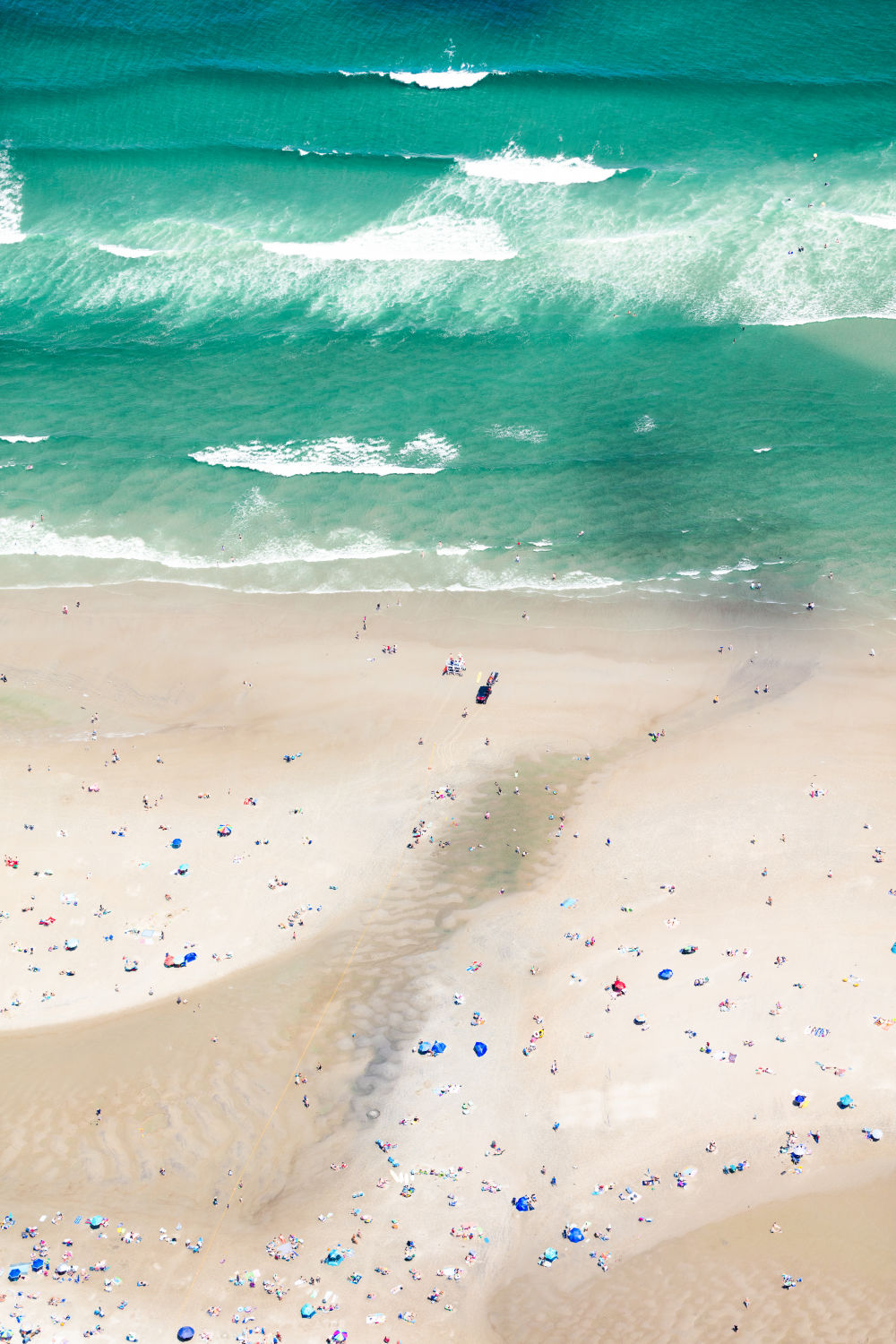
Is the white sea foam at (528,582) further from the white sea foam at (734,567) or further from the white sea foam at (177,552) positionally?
the white sea foam at (734,567)

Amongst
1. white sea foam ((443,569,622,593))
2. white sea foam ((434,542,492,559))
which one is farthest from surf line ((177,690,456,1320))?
white sea foam ((434,542,492,559))

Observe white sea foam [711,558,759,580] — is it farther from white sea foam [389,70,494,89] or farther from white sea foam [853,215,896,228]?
white sea foam [389,70,494,89]

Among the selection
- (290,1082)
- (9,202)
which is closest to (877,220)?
A: (9,202)

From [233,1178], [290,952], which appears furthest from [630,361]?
[233,1178]

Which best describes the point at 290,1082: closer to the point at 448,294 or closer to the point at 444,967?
the point at 444,967

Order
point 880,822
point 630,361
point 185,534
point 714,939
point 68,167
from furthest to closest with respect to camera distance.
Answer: point 68,167 < point 630,361 < point 185,534 < point 880,822 < point 714,939

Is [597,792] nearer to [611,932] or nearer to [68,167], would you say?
[611,932]
